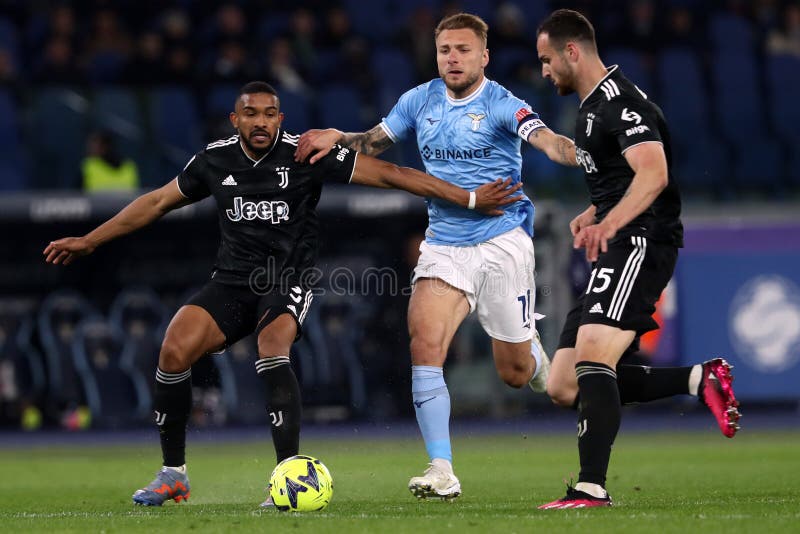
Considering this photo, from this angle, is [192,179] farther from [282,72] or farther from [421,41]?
[421,41]

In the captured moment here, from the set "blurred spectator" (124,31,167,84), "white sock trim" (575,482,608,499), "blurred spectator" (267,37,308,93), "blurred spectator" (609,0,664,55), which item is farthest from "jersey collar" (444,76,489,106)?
"blurred spectator" (609,0,664,55)

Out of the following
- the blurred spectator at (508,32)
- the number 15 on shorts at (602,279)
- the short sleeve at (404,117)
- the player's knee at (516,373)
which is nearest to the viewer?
the number 15 on shorts at (602,279)

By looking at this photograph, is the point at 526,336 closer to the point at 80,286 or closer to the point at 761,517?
the point at 761,517

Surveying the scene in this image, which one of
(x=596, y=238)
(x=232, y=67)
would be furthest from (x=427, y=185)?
(x=232, y=67)

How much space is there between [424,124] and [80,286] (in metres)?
8.31

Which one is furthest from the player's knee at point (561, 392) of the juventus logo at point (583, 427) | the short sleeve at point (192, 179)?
the short sleeve at point (192, 179)

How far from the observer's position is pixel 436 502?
24.2ft

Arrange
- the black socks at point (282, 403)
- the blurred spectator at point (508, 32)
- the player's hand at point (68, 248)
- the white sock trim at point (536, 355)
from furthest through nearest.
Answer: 1. the blurred spectator at point (508, 32)
2. the white sock trim at point (536, 355)
3. the player's hand at point (68, 248)
4. the black socks at point (282, 403)

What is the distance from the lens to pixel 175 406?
777 cm

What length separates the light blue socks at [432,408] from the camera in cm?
764

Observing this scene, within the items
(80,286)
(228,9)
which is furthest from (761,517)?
(228,9)

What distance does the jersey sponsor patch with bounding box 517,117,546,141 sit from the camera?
777 centimetres

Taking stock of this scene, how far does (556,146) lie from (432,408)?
1.60 meters

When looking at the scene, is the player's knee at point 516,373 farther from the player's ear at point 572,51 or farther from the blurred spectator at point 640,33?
the blurred spectator at point 640,33
